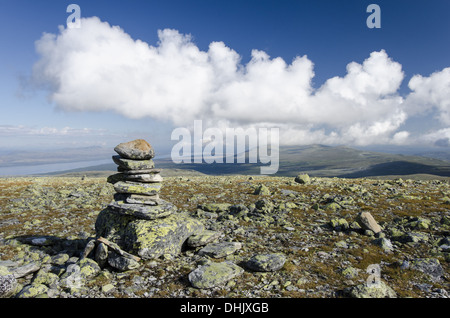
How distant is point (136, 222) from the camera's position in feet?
47.2

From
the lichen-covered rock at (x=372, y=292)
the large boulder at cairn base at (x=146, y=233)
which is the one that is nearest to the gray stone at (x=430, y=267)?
Answer: the lichen-covered rock at (x=372, y=292)

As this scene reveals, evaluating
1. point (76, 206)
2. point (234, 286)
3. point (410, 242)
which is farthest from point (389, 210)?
point (76, 206)

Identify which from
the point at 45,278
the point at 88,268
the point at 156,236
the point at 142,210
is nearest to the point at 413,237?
the point at 156,236

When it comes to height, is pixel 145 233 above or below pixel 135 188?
below

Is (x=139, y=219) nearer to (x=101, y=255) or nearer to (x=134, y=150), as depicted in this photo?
(x=101, y=255)

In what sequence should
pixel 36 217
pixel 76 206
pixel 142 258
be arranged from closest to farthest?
pixel 142 258 < pixel 36 217 < pixel 76 206

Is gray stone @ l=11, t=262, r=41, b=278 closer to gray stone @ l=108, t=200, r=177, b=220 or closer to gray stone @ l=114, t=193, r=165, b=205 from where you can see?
gray stone @ l=108, t=200, r=177, b=220

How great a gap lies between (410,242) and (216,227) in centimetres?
1390

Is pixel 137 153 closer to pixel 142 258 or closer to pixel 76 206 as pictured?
pixel 142 258

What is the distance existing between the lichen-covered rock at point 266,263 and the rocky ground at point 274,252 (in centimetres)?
21

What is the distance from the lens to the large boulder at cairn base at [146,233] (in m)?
13.4

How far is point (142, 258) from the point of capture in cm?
1316

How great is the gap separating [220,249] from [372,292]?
808 centimetres

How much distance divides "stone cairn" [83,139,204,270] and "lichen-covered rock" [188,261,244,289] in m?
3.35
